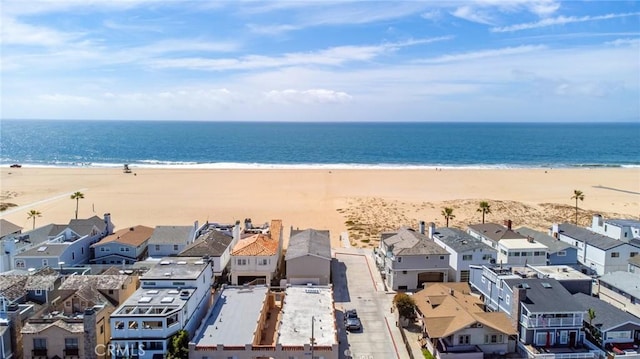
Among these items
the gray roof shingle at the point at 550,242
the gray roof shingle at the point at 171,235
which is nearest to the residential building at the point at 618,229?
the gray roof shingle at the point at 550,242

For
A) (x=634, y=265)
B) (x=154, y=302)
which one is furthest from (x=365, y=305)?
(x=634, y=265)

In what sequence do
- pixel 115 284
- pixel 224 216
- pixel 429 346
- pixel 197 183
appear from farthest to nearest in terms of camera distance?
pixel 197 183 < pixel 224 216 < pixel 115 284 < pixel 429 346

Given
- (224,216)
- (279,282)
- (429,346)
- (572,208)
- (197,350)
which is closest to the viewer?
(197,350)

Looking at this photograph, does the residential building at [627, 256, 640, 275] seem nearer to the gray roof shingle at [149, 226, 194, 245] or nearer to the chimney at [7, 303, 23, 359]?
the gray roof shingle at [149, 226, 194, 245]

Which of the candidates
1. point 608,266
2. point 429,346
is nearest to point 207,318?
point 429,346

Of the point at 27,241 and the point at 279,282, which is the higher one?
the point at 27,241

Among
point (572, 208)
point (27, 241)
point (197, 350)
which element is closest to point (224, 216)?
point (27, 241)

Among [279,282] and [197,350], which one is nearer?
[197,350]

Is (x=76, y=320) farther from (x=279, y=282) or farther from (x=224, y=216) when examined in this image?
(x=224, y=216)

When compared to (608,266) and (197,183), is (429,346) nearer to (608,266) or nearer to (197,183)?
(608,266)
